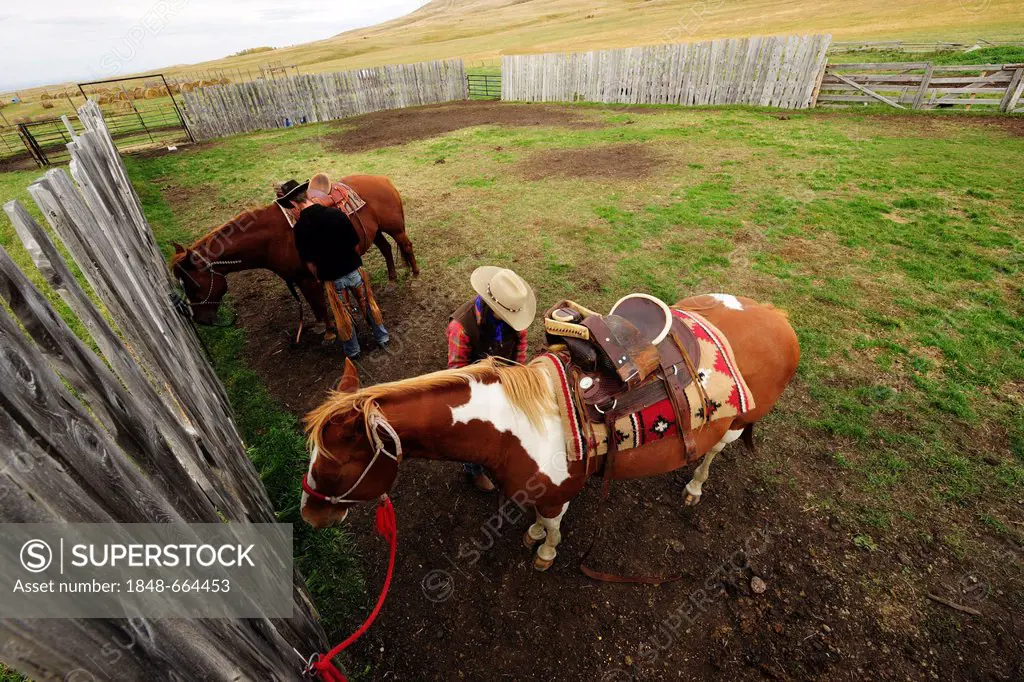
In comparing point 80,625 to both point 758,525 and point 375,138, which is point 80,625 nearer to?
point 758,525

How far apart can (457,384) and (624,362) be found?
3.22 feet

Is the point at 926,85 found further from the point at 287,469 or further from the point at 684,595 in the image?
the point at 287,469

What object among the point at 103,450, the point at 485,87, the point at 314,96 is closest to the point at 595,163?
the point at 103,450

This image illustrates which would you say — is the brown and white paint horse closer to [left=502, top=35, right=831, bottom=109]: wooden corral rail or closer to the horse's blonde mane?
the horse's blonde mane

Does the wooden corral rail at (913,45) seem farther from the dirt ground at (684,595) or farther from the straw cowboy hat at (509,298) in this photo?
the straw cowboy hat at (509,298)

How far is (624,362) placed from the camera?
2.39 metres

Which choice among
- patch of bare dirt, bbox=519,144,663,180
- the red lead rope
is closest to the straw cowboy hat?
the red lead rope

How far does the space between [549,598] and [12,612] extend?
2.62 meters

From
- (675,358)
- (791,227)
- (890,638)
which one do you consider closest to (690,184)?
(791,227)

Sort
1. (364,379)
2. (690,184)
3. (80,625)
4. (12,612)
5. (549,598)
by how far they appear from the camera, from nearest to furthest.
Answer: (12,612)
(80,625)
(549,598)
(364,379)
(690,184)

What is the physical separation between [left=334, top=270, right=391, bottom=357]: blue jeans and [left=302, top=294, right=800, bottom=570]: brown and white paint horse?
98.8 inches

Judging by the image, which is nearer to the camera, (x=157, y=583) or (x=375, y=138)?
(x=157, y=583)

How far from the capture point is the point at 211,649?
1.39 m

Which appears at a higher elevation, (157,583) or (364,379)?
(157,583)
